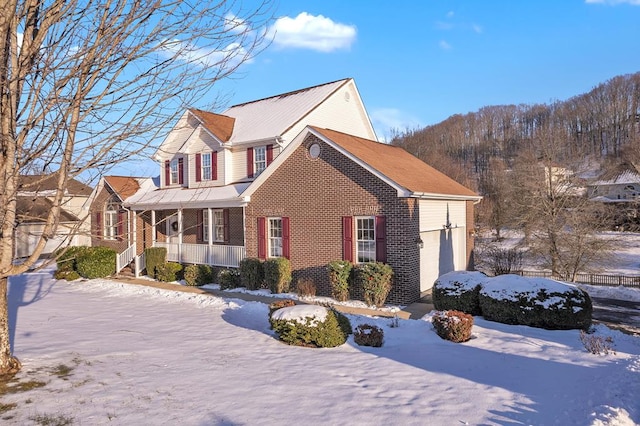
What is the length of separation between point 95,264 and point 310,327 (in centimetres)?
1497

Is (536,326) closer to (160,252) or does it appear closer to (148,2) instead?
(148,2)

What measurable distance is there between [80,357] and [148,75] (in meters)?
5.48

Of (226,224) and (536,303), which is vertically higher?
(226,224)

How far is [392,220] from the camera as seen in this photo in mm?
13438

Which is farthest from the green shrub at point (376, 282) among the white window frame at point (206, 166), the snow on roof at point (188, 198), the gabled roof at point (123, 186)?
the gabled roof at point (123, 186)

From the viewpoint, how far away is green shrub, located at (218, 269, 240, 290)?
653 inches

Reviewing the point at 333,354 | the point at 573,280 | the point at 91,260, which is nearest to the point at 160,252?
the point at 91,260

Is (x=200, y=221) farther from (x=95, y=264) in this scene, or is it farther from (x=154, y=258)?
(x=95, y=264)

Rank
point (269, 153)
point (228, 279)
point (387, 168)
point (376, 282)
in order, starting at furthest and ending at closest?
1. point (269, 153)
2. point (228, 279)
3. point (387, 168)
4. point (376, 282)

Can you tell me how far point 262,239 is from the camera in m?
16.6

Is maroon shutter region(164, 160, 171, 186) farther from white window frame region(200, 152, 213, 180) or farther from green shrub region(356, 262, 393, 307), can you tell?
green shrub region(356, 262, 393, 307)

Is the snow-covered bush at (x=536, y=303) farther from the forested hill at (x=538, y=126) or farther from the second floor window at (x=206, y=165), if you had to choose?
the forested hill at (x=538, y=126)

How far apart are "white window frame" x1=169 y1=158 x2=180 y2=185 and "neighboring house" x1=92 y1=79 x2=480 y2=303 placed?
2.3 inches

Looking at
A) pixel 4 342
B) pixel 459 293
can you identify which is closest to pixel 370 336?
pixel 459 293
